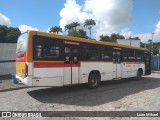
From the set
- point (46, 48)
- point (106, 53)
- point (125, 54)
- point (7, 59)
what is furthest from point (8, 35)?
point (46, 48)

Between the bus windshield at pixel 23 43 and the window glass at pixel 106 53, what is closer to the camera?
the bus windshield at pixel 23 43

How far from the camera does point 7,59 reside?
64.0ft

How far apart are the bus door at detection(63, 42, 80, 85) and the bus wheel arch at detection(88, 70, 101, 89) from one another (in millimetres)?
1310

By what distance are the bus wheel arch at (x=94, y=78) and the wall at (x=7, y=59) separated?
9.08 meters

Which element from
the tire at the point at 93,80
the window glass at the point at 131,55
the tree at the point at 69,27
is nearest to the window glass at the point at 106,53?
the tire at the point at 93,80

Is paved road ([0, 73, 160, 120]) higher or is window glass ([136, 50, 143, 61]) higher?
window glass ([136, 50, 143, 61])

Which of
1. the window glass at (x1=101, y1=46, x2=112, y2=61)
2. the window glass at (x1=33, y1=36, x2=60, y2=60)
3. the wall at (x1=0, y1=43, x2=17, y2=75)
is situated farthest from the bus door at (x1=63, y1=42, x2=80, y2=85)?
the wall at (x1=0, y1=43, x2=17, y2=75)

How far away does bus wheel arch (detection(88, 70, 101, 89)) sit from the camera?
13005 millimetres

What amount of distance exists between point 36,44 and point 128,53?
8726mm

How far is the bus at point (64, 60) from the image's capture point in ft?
32.1

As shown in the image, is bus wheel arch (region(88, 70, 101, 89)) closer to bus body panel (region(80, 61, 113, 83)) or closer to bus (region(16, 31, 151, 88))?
bus (region(16, 31, 151, 88))

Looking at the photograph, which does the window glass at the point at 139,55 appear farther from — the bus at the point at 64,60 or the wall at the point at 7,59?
the wall at the point at 7,59

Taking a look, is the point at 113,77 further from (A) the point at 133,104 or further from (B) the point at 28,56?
(B) the point at 28,56

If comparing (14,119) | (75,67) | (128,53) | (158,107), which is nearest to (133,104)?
(158,107)
